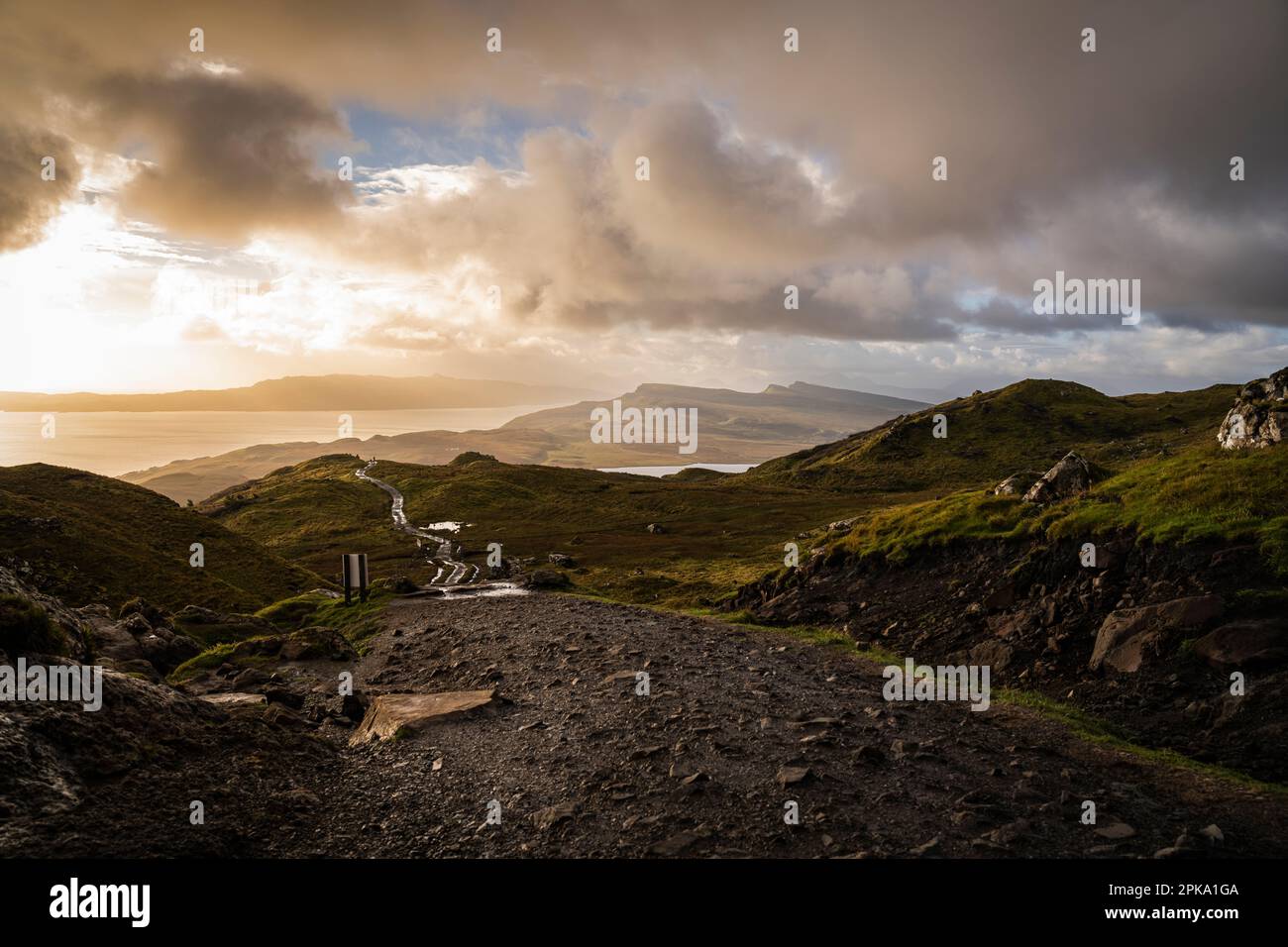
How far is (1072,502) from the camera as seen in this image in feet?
76.4

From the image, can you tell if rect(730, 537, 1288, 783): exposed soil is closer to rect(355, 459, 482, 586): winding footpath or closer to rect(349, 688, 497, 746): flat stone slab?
rect(349, 688, 497, 746): flat stone slab

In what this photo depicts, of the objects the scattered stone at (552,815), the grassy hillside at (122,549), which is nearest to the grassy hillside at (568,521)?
the grassy hillside at (122,549)

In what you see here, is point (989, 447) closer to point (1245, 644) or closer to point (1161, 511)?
point (1161, 511)

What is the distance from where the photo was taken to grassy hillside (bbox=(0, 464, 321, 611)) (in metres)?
39.2

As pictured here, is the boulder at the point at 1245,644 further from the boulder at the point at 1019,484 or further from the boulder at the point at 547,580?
the boulder at the point at 547,580

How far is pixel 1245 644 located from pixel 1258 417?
13.1 m

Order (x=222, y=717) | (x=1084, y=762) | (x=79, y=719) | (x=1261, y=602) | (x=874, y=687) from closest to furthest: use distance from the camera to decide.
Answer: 1. (x=79, y=719)
2. (x=1084, y=762)
3. (x=222, y=717)
4. (x=1261, y=602)
5. (x=874, y=687)

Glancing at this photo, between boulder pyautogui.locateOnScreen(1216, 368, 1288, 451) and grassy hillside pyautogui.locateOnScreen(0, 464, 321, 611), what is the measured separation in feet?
163

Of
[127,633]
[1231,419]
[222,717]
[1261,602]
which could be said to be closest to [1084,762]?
[1261,602]

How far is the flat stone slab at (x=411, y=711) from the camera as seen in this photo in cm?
1495

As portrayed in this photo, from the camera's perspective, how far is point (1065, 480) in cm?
2617

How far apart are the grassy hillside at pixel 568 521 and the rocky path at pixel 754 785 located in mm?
22704

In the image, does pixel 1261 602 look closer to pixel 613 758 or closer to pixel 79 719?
pixel 613 758
